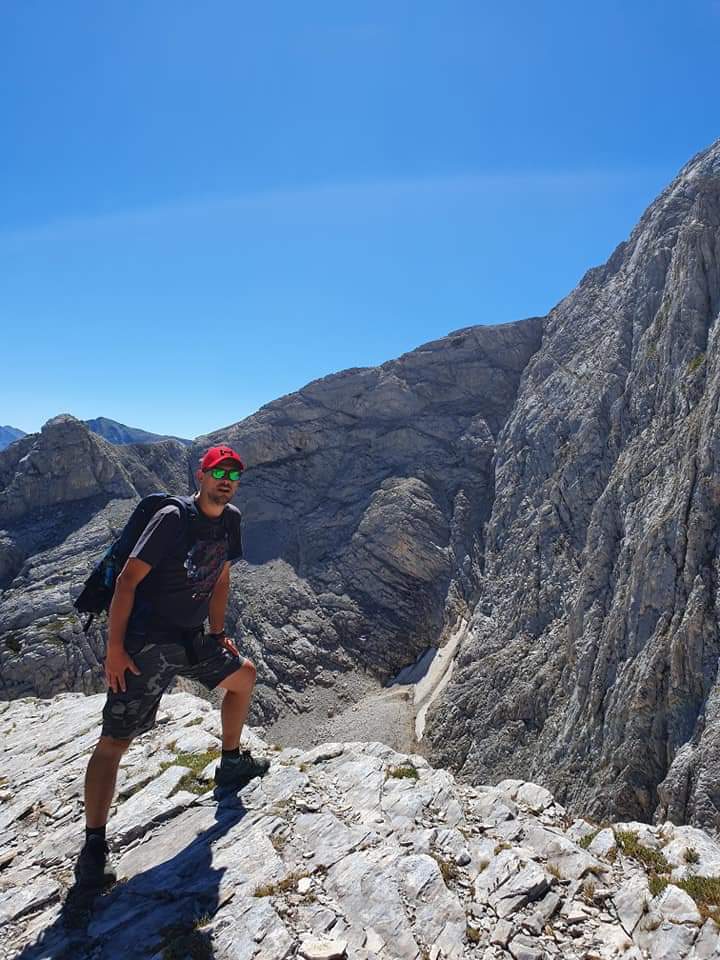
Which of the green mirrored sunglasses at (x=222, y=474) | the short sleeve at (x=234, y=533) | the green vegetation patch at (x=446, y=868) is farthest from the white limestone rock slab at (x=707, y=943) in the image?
the green mirrored sunglasses at (x=222, y=474)

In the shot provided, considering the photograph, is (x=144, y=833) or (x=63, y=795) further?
(x=63, y=795)

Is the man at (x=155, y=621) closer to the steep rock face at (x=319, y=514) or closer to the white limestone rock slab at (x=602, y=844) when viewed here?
the white limestone rock slab at (x=602, y=844)

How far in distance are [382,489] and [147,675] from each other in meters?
51.7

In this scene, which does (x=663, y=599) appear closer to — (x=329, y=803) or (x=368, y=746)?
(x=368, y=746)

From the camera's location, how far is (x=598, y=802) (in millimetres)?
18125

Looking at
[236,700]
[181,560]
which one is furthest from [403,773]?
[181,560]

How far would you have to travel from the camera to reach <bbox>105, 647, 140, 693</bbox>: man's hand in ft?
20.1

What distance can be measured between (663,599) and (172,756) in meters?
16.1

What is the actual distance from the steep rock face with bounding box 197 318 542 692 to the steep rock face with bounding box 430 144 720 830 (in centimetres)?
723

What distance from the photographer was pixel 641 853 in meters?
7.09

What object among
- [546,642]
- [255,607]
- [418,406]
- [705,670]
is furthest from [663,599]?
[418,406]

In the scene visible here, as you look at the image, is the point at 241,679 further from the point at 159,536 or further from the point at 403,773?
the point at 403,773

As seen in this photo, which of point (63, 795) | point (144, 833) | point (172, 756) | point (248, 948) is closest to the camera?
point (248, 948)

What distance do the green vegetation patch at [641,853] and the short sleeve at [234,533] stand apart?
6262 mm
